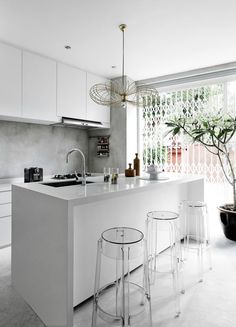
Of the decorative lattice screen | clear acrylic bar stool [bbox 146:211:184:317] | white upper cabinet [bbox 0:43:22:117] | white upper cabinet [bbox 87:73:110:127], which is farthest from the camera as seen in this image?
white upper cabinet [bbox 87:73:110:127]

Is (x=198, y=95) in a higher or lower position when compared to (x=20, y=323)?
higher

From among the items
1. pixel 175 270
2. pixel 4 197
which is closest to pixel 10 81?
pixel 4 197

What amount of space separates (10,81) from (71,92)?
0.96 metres

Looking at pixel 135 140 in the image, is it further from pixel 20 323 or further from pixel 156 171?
pixel 20 323

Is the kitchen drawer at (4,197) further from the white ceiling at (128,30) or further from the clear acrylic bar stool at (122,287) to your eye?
the white ceiling at (128,30)

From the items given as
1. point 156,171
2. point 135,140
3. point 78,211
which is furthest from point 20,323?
point 135,140

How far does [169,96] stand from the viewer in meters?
4.21

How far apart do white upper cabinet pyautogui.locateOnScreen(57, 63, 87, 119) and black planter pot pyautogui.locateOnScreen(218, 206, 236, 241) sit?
8.38 ft

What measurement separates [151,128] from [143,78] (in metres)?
0.90

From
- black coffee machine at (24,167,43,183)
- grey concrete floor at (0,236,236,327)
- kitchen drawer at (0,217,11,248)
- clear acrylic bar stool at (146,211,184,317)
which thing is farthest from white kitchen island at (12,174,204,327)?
black coffee machine at (24,167,43,183)

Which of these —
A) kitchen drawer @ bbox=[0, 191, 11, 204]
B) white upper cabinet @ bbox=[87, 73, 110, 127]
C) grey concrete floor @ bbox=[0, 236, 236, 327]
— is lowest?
grey concrete floor @ bbox=[0, 236, 236, 327]

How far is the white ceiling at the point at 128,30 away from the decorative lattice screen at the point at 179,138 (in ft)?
1.59

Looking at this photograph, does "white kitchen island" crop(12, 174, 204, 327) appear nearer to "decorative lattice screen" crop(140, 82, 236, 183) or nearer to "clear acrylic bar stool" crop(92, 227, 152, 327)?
"clear acrylic bar stool" crop(92, 227, 152, 327)

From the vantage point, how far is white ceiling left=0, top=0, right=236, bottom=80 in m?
2.24
